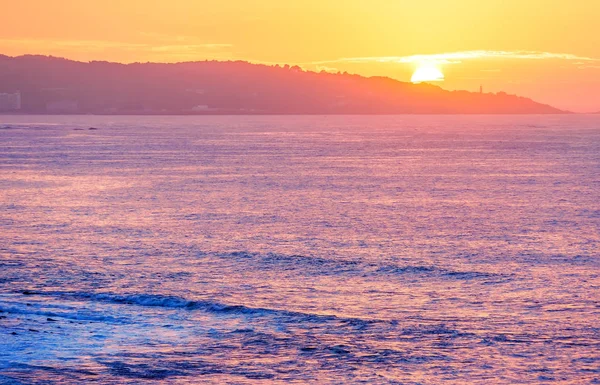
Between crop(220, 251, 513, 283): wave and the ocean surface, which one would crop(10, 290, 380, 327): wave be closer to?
the ocean surface

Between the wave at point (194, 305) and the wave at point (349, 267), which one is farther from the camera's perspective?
the wave at point (349, 267)

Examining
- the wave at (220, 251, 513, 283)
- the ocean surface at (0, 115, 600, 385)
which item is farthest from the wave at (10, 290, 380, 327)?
the wave at (220, 251, 513, 283)

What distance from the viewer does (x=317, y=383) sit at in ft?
39.0

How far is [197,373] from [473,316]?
219 inches

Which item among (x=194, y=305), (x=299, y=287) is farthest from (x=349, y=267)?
(x=194, y=305)

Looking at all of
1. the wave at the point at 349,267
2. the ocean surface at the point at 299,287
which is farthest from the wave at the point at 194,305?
the wave at the point at 349,267

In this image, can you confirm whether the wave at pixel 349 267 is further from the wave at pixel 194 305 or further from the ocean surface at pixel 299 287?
the wave at pixel 194 305

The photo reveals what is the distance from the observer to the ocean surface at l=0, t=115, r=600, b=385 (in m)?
12.7

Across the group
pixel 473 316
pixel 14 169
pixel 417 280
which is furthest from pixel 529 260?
pixel 14 169

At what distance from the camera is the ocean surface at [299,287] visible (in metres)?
12.7

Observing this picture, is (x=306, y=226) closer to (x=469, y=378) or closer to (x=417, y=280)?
(x=417, y=280)

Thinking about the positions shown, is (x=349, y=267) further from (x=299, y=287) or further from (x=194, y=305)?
(x=194, y=305)

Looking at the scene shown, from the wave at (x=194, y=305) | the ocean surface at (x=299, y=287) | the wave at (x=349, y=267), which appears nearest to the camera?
the ocean surface at (x=299, y=287)

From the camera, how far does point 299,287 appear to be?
18.0 metres
